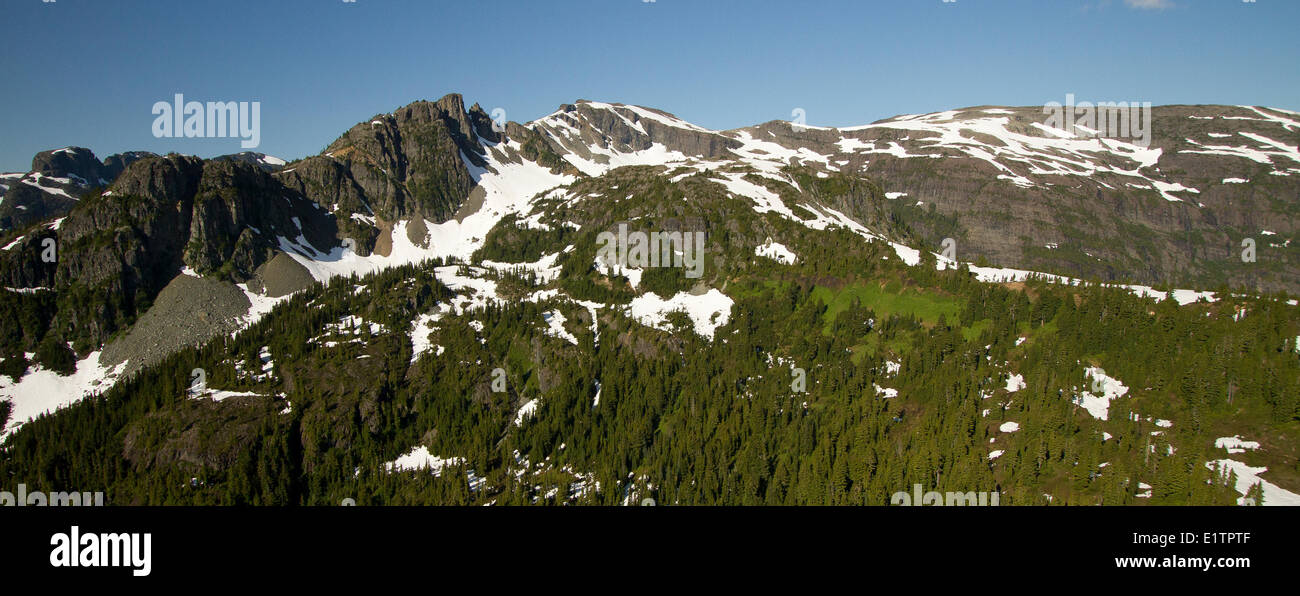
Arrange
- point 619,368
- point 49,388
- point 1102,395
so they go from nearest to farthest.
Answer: point 1102,395 < point 619,368 < point 49,388

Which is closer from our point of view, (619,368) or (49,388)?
(619,368)

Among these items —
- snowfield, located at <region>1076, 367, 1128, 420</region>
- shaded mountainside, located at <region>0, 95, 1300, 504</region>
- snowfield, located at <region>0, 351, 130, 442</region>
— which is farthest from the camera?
snowfield, located at <region>0, 351, 130, 442</region>

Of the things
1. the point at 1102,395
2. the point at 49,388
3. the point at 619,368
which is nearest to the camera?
the point at 1102,395

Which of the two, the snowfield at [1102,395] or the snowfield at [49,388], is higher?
the snowfield at [1102,395]

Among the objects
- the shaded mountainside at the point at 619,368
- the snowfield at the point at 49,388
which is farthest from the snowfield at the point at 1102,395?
the snowfield at the point at 49,388

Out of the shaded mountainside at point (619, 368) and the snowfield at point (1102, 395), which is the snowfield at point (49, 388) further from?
the snowfield at point (1102, 395)

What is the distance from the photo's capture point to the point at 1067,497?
6731 cm

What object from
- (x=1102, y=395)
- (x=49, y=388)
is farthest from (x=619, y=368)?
(x=49, y=388)

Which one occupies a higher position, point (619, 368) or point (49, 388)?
point (619, 368)

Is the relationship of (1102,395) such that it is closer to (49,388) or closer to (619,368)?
(619,368)

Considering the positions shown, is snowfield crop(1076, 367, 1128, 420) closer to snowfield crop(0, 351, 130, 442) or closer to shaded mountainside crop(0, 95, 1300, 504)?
shaded mountainside crop(0, 95, 1300, 504)

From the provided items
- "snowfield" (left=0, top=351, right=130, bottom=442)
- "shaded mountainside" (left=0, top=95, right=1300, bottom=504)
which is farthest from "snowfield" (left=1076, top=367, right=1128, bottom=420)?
"snowfield" (left=0, top=351, right=130, bottom=442)

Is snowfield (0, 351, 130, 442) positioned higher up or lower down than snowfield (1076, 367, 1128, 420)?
lower down

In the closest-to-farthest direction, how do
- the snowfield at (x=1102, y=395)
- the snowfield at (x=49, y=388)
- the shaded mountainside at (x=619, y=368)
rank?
1. the shaded mountainside at (x=619, y=368)
2. the snowfield at (x=1102, y=395)
3. the snowfield at (x=49, y=388)
